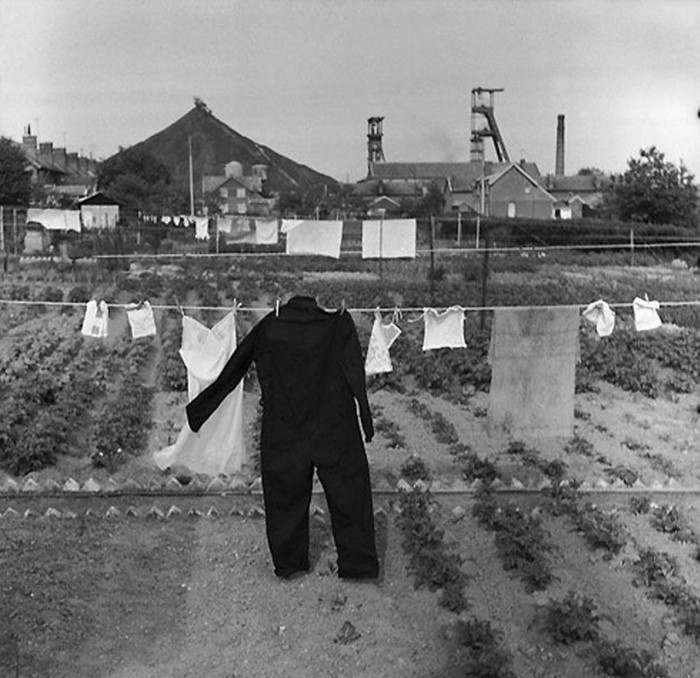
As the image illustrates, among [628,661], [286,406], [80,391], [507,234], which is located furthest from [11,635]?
[507,234]

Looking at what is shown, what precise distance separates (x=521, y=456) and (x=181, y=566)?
3.20 m

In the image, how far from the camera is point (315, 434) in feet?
18.1

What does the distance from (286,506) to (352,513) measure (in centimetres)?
37

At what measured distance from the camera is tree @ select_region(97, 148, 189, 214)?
178 ft

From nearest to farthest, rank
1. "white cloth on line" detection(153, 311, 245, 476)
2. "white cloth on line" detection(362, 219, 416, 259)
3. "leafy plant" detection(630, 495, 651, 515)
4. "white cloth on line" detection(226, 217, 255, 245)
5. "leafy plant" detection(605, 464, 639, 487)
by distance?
"leafy plant" detection(630, 495, 651, 515) < "white cloth on line" detection(153, 311, 245, 476) < "leafy plant" detection(605, 464, 639, 487) < "white cloth on line" detection(362, 219, 416, 259) < "white cloth on line" detection(226, 217, 255, 245)

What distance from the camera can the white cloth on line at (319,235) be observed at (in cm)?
1304

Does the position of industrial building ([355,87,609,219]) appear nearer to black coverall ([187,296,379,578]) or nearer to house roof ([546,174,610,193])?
house roof ([546,174,610,193])

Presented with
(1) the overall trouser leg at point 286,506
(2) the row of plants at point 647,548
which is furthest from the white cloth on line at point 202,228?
(1) the overall trouser leg at point 286,506

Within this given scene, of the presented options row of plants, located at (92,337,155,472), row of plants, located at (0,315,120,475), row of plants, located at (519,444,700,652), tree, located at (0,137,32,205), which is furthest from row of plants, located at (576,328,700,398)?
tree, located at (0,137,32,205)

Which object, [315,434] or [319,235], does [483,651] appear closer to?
[315,434]

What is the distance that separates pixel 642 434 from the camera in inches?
358

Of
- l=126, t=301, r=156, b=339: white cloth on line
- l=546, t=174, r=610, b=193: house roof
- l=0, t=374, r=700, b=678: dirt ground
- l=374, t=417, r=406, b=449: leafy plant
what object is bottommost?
l=0, t=374, r=700, b=678: dirt ground

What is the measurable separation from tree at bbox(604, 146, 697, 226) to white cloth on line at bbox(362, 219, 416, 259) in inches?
931

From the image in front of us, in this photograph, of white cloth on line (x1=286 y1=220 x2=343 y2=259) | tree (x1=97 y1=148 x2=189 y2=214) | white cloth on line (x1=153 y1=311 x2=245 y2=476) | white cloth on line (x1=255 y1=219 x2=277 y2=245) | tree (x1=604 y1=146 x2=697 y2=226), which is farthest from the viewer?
tree (x1=97 y1=148 x2=189 y2=214)
